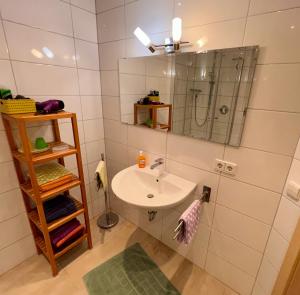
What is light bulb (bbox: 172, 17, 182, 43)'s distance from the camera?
1.08 meters

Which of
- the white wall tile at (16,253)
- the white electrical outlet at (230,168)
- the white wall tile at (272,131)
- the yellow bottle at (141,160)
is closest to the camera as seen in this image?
the white wall tile at (272,131)

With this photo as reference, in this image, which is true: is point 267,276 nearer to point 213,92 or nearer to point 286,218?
point 286,218

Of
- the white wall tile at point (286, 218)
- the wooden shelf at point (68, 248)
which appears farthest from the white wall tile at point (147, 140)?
the wooden shelf at point (68, 248)

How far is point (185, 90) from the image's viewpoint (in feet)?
4.20

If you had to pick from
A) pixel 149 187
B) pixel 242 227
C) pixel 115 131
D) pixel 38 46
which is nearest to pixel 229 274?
pixel 242 227

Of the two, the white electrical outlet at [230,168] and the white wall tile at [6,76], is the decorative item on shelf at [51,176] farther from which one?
the white electrical outlet at [230,168]

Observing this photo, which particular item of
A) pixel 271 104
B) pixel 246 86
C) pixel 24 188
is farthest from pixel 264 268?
pixel 24 188

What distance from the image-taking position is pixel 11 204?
1427 millimetres

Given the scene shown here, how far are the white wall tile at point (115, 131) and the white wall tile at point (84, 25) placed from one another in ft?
2.52

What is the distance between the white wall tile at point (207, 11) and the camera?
3.11ft

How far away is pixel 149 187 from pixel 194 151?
0.50 m

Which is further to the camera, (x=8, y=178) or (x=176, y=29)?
(x=8, y=178)

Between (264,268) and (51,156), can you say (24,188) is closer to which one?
(51,156)

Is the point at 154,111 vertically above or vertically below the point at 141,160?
above
